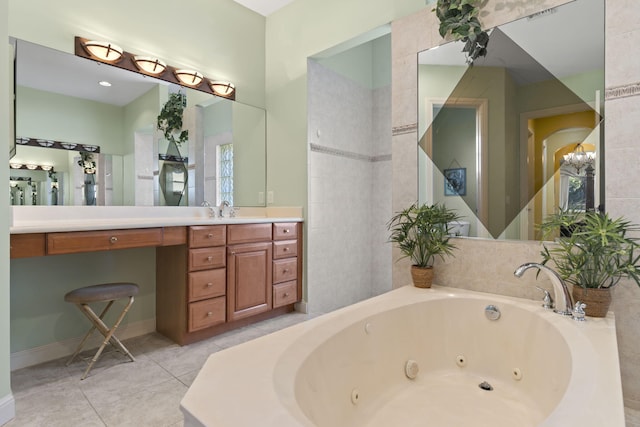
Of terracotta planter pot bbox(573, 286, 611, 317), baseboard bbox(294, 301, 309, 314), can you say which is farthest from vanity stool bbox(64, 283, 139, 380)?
terracotta planter pot bbox(573, 286, 611, 317)

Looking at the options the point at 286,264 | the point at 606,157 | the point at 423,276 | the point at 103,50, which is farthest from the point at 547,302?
the point at 103,50

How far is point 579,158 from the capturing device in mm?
1689

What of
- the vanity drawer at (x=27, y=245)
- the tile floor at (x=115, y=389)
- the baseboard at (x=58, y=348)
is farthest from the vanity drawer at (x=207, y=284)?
the vanity drawer at (x=27, y=245)

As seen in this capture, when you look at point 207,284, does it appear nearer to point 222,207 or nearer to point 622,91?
point 222,207

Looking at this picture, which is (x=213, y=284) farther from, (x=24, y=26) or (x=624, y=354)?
(x=624, y=354)

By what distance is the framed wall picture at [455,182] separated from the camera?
6.85ft

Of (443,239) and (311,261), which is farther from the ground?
(443,239)

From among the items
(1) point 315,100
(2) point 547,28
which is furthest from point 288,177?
(2) point 547,28

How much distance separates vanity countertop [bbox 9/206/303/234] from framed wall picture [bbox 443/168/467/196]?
1386mm

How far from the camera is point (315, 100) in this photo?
10.3 ft

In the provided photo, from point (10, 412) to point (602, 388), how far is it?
230cm

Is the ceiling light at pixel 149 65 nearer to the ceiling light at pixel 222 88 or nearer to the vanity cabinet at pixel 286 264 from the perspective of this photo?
the ceiling light at pixel 222 88

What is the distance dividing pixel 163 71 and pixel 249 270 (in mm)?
1742

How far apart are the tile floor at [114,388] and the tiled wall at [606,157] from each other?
59.1 inches
